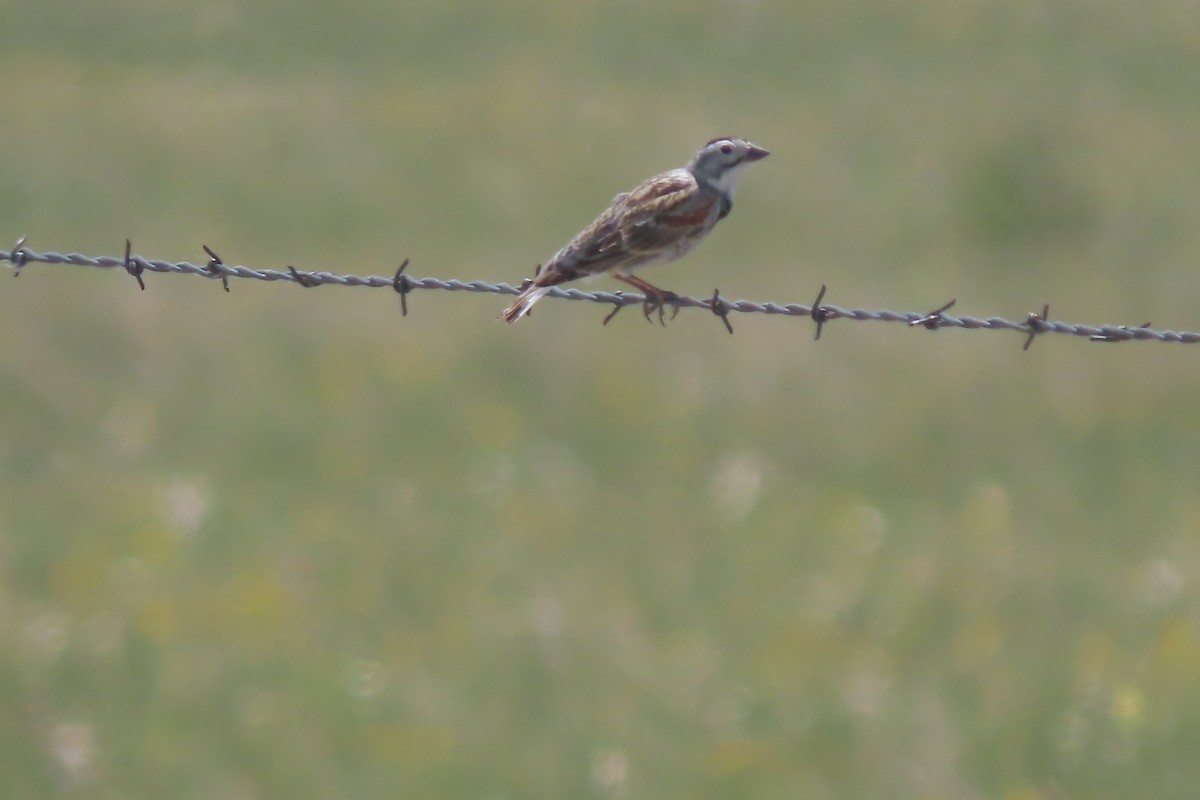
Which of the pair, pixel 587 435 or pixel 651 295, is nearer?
pixel 651 295

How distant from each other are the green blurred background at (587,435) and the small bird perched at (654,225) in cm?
433

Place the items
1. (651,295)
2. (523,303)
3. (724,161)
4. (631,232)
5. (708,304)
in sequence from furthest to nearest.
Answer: (724,161) < (631,232) < (651,295) < (523,303) < (708,304)

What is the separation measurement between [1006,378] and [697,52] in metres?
10.3

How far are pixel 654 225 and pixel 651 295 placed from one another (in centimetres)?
42

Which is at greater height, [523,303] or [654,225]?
[654,225]

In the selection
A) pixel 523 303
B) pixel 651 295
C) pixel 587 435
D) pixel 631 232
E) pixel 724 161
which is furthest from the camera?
pixel 587 435

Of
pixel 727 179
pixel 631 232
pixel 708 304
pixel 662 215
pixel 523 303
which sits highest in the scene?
pixel 727 179

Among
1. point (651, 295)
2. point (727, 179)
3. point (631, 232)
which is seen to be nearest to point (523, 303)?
point (651, 295)

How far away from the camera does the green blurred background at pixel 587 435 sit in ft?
36.4

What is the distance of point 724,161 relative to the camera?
24.7ft

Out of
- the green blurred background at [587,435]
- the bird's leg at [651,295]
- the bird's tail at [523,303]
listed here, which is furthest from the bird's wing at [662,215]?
the green blurred background at [587,435]

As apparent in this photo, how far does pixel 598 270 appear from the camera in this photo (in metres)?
7.15

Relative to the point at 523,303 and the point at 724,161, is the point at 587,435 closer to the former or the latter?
the point at 724,161

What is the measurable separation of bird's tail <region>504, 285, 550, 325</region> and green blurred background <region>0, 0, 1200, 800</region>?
453cm
